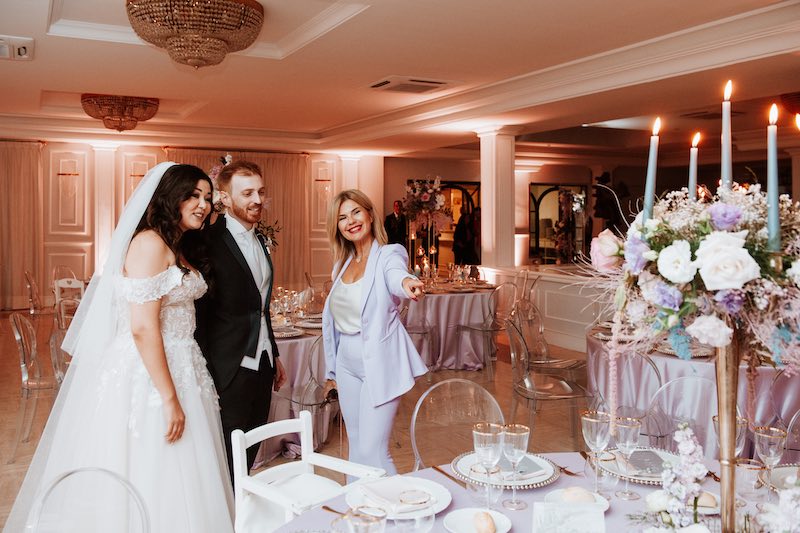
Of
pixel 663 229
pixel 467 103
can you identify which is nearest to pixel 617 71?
pixel 467 103

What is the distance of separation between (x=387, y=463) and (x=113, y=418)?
1.25 m

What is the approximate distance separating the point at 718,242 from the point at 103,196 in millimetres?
13045

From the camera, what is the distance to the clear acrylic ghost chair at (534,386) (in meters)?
4.79

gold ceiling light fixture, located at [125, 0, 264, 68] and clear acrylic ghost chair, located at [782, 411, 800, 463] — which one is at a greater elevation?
gold ceiling light fixture, located at [125, 0, 264, 68]

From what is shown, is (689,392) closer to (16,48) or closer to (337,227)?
(337,227)

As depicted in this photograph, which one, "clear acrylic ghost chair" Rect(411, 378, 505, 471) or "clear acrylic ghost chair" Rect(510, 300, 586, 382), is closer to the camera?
"clear acrylic ghost chair" Rect(411, 378, 505, 471)

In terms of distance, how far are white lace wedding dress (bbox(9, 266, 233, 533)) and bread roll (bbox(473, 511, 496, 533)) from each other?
55.6 inches

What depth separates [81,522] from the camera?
8.64 feet

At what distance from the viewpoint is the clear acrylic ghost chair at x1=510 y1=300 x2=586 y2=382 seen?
5426mm

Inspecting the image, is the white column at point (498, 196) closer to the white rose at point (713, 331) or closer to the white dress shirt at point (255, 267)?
the white dress shirt at point (255, 267)

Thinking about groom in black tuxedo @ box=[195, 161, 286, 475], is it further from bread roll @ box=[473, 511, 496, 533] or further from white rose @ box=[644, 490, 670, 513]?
white rose @ box=[644, 490, 670, 513]

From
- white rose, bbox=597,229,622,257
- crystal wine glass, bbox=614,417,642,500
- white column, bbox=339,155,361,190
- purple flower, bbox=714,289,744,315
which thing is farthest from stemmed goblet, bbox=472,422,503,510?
white column, bbox=339,155,361,190

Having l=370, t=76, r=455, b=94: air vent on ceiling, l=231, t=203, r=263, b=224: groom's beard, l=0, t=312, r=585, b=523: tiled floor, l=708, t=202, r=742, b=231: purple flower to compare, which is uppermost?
l=370, t=76, r=455, b=94: air vent on ceiling

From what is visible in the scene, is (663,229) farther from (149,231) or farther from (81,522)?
(81,522)
